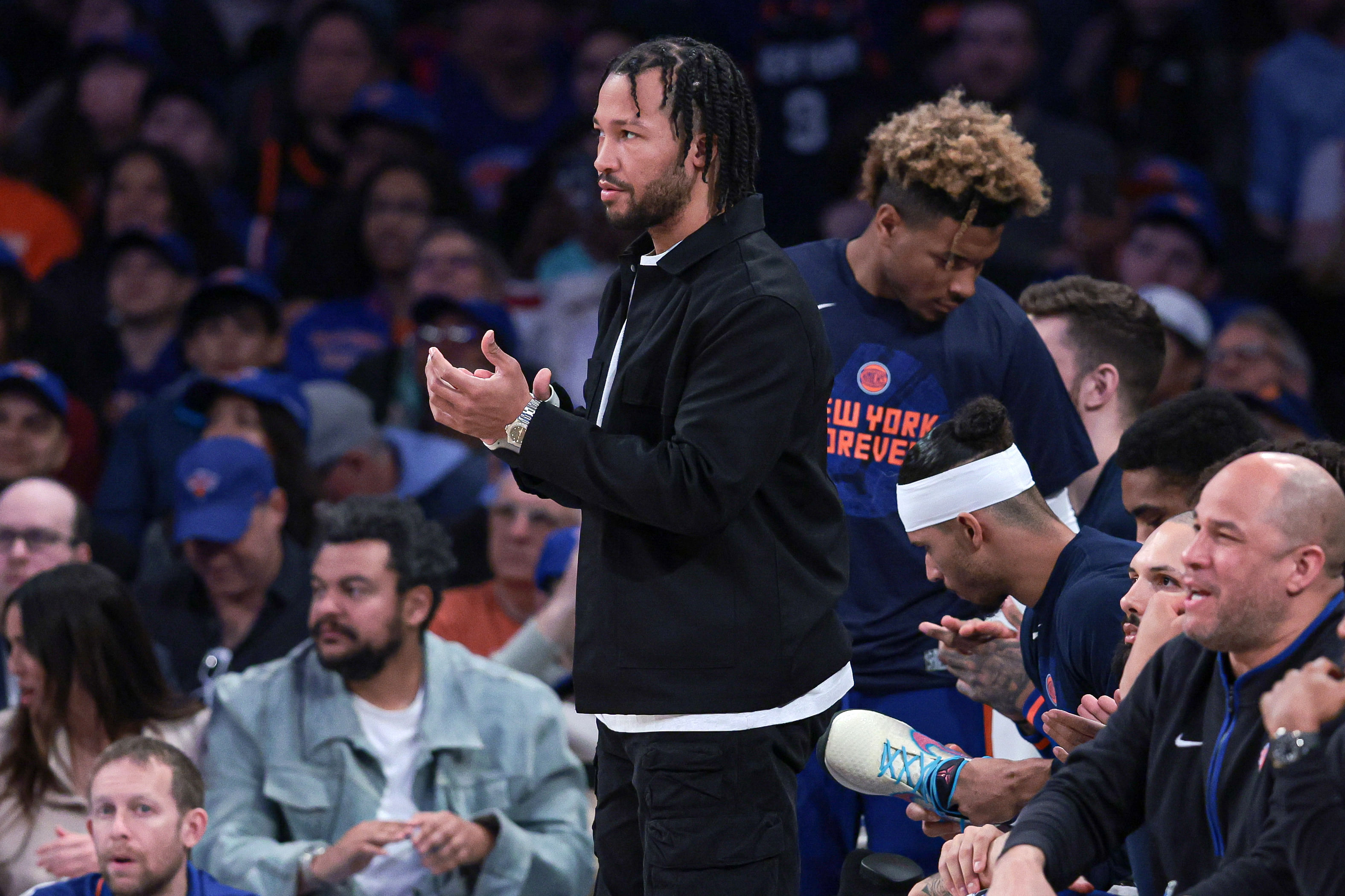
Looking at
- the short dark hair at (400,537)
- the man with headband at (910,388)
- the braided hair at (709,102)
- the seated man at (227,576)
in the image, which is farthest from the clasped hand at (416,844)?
the braided hair at (709,102)

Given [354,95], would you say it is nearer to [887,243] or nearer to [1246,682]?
[887,243]

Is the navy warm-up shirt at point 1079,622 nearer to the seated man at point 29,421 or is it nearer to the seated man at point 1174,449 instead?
the seated man at point 1174,449

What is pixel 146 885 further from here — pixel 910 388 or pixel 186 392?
pixel 186 392

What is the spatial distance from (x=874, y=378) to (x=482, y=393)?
154cm

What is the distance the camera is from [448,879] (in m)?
4.63

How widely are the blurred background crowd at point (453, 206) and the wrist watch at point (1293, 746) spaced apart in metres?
3.41

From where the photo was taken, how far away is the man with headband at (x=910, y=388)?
3.98 meters

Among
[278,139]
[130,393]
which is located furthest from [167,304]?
[278,139]

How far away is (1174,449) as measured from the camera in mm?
3934

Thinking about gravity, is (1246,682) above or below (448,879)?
above

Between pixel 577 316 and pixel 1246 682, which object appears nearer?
pixel 1246 682

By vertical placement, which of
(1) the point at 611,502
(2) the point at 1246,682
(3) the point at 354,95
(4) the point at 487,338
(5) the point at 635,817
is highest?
(3) the point at 354,95

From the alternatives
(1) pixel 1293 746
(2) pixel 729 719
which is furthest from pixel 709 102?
(1) pixel 1293 746

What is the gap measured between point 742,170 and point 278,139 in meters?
5.64
